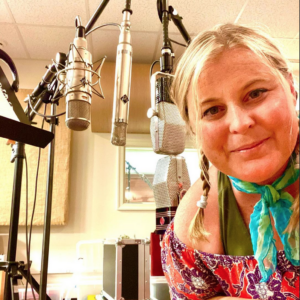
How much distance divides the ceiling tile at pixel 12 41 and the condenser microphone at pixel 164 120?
6.91 ft

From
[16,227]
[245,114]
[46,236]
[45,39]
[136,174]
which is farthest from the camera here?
[136,174]

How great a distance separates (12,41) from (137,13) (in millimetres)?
1091

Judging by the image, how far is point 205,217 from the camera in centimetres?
63

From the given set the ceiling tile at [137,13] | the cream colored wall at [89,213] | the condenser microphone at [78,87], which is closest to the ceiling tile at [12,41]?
the ceiling tile at [137,13]

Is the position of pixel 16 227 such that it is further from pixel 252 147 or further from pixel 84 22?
pixel 84 22

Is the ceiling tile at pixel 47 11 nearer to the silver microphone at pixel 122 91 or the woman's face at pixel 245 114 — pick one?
the silver microphone at pixel 122 91

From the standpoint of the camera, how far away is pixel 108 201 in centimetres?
278

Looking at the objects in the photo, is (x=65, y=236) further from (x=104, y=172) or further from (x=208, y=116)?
(x=208, y=116)

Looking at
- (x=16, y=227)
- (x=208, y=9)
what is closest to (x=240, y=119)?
(x=16, y=227)

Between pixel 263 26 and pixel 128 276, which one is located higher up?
pixel 263 26

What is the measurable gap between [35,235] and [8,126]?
2.31m

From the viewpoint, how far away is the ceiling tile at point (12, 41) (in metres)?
2.38

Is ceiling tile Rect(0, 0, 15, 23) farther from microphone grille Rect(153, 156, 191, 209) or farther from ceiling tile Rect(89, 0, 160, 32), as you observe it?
microphone grille Rect(153, 156, 191, 209)

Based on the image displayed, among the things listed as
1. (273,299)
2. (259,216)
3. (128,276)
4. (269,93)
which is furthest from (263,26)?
(128,276)
